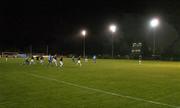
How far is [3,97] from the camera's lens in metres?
13.5

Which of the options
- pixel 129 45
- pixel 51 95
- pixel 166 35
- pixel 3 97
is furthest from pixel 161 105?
pixel 129 45

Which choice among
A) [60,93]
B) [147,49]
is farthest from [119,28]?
[60,93]

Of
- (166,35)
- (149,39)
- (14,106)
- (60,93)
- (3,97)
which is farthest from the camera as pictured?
(149,39)

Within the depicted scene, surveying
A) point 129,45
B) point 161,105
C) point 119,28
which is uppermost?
point 119,28

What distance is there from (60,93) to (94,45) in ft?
318

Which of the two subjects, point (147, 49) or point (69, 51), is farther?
point (69, 51)

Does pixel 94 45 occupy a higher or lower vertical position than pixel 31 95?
higher

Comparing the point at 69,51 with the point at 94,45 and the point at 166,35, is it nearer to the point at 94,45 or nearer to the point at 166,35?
the point at 94,45

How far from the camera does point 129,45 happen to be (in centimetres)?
9644

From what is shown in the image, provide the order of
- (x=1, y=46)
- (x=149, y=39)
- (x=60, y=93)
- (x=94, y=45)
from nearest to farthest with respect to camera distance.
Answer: (x=60, y=93) < (x=149, y=39) < (x=94, y=45) < (x=1, y=46)

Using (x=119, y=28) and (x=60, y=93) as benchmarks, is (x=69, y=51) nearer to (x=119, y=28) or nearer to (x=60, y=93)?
(x=119, y=28)

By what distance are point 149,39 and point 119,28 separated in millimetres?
15058

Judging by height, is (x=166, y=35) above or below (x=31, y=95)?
above

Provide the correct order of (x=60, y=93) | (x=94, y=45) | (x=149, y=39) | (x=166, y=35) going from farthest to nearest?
(x=94, y=45)
(x=149, y=39)
(x=166, y=35)
(x=60, y=93)
